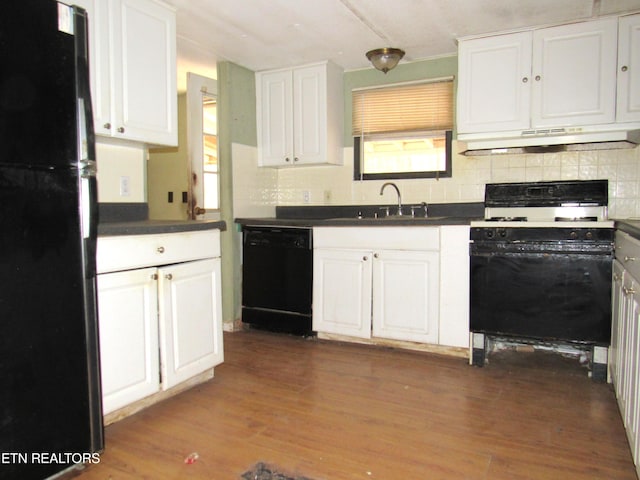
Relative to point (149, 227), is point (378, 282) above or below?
below

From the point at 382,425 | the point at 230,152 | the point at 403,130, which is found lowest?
the point at 382,425

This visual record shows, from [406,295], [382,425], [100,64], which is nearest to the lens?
[382,425]

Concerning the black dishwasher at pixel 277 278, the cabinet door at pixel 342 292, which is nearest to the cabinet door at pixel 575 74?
the cabinet door at pixel 342 292

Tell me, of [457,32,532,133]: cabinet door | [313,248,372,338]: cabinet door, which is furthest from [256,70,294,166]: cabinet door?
[457,32,532,133]: cabinet door

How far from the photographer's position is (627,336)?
192 centimetres

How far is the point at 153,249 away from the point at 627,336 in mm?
2132

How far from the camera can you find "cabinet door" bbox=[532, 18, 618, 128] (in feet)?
9.18

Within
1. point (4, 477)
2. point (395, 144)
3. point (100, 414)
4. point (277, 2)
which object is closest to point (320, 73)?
point (395, 144)

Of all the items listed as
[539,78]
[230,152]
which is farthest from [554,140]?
[230,152]

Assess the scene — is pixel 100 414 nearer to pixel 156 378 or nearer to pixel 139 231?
pixel 156 378

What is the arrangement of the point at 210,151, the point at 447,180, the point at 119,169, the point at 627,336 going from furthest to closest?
the point at 210,151
the point at 447,180
the point at 119,169
the point at 627,336

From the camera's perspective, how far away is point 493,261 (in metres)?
2.84

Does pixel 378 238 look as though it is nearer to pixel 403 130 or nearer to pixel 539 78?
pixel 403 130

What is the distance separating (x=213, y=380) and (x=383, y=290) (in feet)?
4.21
